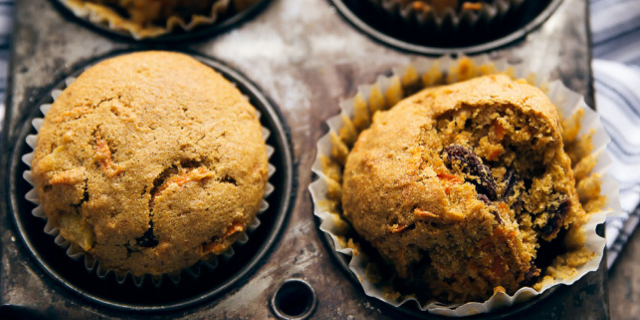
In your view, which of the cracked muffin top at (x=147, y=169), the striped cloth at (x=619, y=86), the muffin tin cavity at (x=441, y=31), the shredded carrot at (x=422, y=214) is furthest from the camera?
the striped cloth at (x=619, y=86)

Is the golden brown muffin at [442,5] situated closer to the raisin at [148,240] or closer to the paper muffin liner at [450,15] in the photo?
the paper muffin liner at [450,15]

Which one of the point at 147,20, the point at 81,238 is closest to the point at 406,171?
the point at 81,238

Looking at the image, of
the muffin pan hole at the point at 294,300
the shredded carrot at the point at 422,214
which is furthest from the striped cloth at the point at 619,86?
the muffin pan hole at the point at 294,300

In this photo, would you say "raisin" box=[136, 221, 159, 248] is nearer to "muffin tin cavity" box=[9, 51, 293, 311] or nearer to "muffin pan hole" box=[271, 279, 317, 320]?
"muffin tin cavity" box=[9, 51, 293, 311]

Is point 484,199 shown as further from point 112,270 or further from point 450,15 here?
point 112,270

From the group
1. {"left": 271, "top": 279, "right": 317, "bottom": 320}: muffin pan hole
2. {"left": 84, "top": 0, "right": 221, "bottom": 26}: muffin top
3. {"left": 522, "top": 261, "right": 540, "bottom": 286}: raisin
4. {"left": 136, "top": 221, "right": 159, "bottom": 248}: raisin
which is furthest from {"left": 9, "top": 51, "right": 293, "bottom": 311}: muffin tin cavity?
{"left": 522, "top": 261, "right": 540, "bottom": 286}: raisin

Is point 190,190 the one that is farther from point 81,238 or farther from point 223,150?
point 81,238
